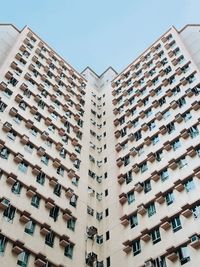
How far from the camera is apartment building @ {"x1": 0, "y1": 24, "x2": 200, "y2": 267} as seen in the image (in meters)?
23.0

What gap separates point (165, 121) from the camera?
1225 inches

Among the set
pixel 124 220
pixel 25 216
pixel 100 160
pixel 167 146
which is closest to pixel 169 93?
pixel 167 146

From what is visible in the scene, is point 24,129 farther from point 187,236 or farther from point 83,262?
point 187,236

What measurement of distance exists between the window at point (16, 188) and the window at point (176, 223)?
978 cm

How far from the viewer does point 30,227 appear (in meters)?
23.4

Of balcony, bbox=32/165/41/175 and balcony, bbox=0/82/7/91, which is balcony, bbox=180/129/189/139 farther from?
balcony, bbox=0/82/7/91

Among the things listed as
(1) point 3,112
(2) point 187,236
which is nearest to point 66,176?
(1) point 3,112

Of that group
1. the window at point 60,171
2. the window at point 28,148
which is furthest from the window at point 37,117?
the window at point 60,171

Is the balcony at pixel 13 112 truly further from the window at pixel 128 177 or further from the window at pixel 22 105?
the window at pixel 128 177

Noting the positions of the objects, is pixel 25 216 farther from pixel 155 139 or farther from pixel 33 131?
pixel 155 139

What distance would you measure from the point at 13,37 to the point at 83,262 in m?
26.3

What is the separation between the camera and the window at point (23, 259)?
21094 mm

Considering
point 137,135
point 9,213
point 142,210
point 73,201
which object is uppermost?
point 137,135

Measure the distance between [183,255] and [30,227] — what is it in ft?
29.7
